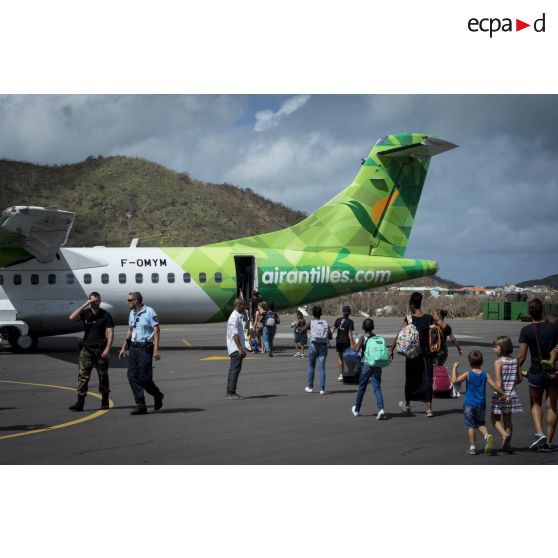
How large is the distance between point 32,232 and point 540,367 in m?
16.6

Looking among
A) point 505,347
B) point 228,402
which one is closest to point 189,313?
point 228,402

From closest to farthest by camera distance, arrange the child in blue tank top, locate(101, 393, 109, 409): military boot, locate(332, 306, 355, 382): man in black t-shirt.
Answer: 1. the child in blue tank top
2. locate(101, 393, 109, 409): military boot
3. locate(332, 306, 355, 382): man in black t-shirt

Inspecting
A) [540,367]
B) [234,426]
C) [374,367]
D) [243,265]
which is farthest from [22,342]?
[540,367]

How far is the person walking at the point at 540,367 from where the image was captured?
8742mm

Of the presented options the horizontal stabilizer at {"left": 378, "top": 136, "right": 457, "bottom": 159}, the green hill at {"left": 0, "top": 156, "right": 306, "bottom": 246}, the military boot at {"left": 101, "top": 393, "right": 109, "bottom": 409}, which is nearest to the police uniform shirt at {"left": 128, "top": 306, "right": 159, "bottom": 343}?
the military boot at {"left": 101, "top": 393, "right": 109, "bottom": 409}

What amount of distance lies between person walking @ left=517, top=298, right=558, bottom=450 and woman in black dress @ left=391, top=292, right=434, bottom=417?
228cm

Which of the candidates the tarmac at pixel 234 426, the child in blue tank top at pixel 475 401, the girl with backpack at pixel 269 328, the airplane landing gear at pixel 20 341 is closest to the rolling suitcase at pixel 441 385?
the tarmac at pixel 234 426

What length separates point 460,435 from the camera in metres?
9.71

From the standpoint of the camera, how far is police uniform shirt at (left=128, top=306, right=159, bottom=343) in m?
11.5

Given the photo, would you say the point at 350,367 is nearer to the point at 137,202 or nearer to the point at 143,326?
the point at 143,326

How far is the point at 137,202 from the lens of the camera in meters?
98.5

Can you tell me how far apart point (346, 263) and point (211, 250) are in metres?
4.64

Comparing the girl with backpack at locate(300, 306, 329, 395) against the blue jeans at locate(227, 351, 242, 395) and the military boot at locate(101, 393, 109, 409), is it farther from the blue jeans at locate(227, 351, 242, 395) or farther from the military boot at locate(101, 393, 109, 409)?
the military boot at locate(101, 393, 109, 409)

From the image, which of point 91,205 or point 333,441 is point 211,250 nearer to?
point 333,441
